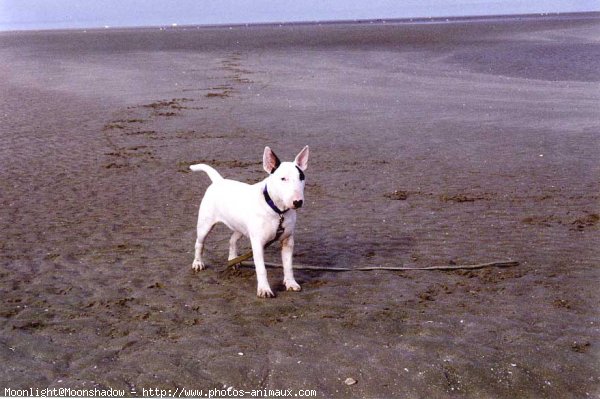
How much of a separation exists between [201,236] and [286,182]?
171cm

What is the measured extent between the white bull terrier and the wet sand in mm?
409

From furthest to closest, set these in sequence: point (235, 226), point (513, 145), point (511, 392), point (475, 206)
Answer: point (513, 145)
point (475, 206)
point (235, 226)
point (511, 392)

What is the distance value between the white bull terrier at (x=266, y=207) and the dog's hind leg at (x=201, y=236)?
11cm

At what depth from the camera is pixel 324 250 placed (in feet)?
27.0

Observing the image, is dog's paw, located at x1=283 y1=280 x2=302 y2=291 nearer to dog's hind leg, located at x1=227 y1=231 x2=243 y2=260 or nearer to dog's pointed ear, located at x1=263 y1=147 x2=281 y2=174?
dog's hind leg, located at x1=227 y1=231 x2=243 y2=260

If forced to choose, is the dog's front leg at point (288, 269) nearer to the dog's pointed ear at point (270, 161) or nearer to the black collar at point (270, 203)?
the black collar at point (270, 203)

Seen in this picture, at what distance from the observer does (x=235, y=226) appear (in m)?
6.93

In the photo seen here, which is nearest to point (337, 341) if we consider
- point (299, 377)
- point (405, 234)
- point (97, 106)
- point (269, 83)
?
point (299, 377)

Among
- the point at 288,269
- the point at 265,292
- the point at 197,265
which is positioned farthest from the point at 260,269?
the point at 197,265

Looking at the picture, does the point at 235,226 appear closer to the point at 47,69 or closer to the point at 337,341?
the point at 337,341

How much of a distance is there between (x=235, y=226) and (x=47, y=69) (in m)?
30.4

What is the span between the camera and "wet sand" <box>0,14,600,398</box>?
17.0ft

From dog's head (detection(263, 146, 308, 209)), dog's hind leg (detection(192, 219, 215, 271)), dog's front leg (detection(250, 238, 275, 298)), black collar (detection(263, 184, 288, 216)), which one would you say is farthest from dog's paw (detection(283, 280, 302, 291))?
dog's hind leg (detection(192, 219, 215, 271))

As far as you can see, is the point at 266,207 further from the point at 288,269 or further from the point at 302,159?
the point at 288,269
